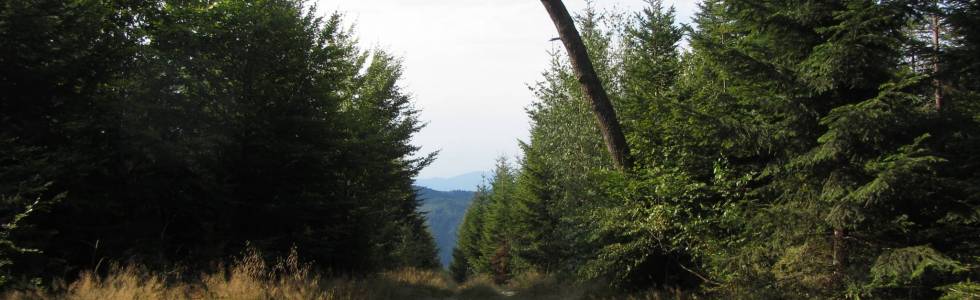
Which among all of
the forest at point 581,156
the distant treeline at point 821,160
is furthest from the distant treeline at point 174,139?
the distant treeline at point 821,160

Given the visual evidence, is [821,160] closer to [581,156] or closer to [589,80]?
[589,80]

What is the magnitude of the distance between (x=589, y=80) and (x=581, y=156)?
177 inches

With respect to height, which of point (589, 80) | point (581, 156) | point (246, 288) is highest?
point (589, 80)

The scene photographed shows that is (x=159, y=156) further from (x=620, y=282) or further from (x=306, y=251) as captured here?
(x=620, y=282)

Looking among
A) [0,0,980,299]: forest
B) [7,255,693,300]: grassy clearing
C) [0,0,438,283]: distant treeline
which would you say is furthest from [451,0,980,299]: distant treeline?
[0,0,438,283]: distant treeline

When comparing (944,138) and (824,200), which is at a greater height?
(944,138)

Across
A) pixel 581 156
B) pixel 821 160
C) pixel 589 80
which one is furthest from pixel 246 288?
pixel 581 156

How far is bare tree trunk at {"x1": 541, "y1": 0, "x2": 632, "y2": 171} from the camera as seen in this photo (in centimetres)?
1015

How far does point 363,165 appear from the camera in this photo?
13586mm

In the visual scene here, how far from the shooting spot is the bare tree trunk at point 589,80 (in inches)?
400

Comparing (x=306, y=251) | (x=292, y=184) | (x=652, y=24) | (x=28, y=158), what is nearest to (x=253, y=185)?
(x=292, y=184)

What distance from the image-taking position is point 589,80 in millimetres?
10250

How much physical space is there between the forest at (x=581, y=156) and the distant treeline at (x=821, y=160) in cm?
3

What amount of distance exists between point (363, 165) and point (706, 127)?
28.9 ft
